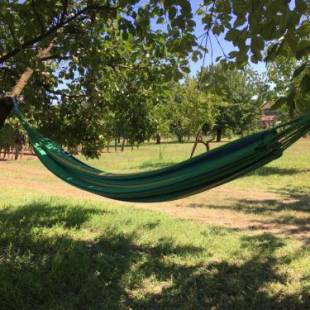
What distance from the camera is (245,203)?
8.33 metres

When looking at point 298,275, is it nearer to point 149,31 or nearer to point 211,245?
point 211,245

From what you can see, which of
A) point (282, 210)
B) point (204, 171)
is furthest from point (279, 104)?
point (282, 210)

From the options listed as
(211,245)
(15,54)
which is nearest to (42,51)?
(15,54)

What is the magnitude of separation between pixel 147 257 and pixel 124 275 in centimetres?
50

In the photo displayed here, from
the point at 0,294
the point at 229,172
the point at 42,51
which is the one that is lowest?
the point at 0,294

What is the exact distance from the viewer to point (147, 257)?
14.6ft

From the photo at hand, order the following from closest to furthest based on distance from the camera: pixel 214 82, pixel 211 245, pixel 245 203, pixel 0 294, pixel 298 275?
pixel 214 82, pixel 0 294, pixel 298 275, pixel 211 245, pixel 245 203

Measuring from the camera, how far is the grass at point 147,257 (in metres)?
3.54

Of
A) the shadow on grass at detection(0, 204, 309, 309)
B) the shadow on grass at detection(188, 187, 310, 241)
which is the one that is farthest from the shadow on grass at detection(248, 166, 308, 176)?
the shadow on grass at detection(0, 204, 309, 309)

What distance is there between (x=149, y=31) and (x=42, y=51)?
110cm

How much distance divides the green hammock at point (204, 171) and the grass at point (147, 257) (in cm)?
106

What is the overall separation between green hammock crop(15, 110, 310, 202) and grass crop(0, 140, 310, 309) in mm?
1061

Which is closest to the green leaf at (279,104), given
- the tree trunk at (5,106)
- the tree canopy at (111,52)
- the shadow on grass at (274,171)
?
the tree canopy at (111,52)

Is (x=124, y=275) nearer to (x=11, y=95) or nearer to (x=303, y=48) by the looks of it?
(x=11, y=95)
